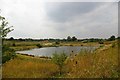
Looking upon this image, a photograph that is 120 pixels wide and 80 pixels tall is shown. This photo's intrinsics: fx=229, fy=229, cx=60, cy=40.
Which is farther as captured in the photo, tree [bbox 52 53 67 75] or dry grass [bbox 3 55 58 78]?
tree [bbox 52 53 67 75]

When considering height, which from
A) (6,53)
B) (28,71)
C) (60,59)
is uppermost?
(6,53)

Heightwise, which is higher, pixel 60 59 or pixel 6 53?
pixel 6 53

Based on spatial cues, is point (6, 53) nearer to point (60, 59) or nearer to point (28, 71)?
point (28, 71)

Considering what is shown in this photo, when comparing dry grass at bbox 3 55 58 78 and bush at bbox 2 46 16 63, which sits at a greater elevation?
bush at bbox 2 46 16 63

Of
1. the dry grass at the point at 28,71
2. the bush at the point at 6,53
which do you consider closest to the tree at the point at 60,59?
the dry grass at the point at 28,71

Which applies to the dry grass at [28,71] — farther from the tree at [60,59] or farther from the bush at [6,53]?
the bush at [6,53]

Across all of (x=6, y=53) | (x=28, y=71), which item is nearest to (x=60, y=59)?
(x=28, y=71)

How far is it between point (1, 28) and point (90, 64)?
15.9 ft

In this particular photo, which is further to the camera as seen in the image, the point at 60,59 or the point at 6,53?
the point at 60,59

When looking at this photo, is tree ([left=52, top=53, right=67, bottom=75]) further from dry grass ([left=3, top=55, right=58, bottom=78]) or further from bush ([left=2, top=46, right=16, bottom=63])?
bush ([left=2, top=46, right=16, bottom=63])

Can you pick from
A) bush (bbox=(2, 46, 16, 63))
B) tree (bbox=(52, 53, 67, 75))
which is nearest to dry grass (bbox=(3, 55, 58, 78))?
tree (bbox=(52, 53, 67, 75))

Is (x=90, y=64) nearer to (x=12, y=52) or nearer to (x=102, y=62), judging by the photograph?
(x=102, y=62)

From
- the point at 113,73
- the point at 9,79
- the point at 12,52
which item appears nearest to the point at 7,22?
the point at 12,52

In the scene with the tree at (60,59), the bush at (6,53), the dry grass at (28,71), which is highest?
the bush at (6,53)
